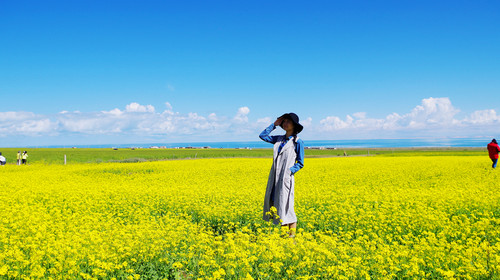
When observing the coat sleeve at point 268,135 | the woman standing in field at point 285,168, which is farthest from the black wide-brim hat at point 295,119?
the coat sleeve at point 268,135

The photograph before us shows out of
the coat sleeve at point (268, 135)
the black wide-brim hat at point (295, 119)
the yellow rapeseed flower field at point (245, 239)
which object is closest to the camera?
the yellow rapeseed flower field at point (245, 239)

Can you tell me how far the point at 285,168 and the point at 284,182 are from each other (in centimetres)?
25

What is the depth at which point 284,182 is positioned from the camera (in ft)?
19.9

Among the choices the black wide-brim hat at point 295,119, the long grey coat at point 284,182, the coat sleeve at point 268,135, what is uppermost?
the black wide-brim hat at point 295,119

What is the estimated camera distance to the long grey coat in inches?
239

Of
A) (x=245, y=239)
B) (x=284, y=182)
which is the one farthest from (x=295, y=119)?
(x=245, y=239)

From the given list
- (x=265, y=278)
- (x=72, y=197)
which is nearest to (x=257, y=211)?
(x=265, y=278)

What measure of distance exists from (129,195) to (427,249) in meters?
8.86

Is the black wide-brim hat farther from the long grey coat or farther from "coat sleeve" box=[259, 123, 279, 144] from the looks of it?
"coat sleeve" box=[259, 123, 279, 144]

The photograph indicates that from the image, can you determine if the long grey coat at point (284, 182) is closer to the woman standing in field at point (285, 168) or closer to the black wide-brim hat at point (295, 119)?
the woman standing in field at point (285, 168)

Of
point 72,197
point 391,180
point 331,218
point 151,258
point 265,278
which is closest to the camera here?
point 265,278

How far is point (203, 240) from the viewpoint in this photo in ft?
17.4

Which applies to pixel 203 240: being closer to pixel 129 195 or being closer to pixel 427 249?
pixel 427 249

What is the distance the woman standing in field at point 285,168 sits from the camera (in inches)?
239
